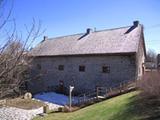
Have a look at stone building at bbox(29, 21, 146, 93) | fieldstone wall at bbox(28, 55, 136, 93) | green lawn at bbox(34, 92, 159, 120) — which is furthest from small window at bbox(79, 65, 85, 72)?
green lawn at bbox(34, 92, 159, 120)

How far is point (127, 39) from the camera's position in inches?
1097

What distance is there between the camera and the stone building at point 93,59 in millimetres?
26672

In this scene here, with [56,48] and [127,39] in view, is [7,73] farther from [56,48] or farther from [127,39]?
[56,48]

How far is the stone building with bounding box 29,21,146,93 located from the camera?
26.7 metres

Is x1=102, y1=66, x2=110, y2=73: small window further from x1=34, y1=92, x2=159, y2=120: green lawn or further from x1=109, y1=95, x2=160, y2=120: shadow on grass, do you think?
x1=109, y1=95, x2=160, y2=120: shadow on grass

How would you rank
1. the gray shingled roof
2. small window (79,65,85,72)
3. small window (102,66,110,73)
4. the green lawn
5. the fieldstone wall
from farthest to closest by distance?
1. small window (79,65,85,72)
2. small window (102,66,110,73)
3. the gray shingled roof
4. the fieldstone wall
5. the green lawn

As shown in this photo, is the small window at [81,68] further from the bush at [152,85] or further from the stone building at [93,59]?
the bush at [152,85]

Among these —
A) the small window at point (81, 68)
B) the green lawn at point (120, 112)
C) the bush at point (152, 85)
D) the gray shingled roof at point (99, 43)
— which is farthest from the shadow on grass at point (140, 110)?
the small window at point (81, 68)

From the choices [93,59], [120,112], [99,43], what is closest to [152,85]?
[120,112]

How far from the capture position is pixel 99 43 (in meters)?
30.4

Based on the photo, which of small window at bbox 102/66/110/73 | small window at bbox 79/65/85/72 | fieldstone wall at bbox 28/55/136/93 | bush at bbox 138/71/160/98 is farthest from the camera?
small window at bbox 79/65/85/72

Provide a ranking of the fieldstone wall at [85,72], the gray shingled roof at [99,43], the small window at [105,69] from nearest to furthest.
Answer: the fieldstone wall at [85,72], the gray shingled roof at [99,43], the small window at [105,69]

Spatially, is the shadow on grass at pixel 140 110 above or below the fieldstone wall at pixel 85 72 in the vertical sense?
below

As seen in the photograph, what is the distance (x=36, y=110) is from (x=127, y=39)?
1259cm
